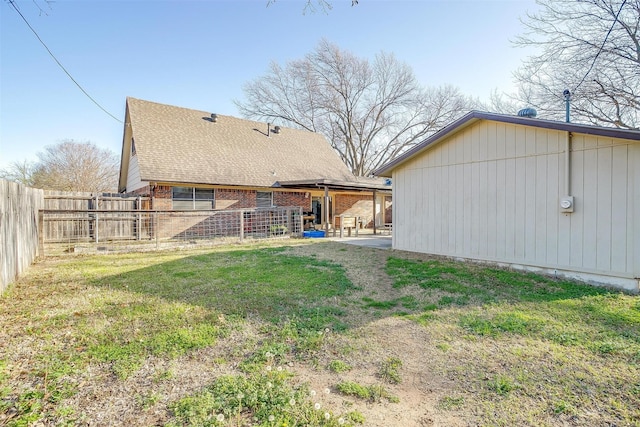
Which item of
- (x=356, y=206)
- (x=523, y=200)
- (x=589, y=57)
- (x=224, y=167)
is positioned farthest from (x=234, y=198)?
(x=589, y=57)

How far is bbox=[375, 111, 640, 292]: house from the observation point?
5.23 m

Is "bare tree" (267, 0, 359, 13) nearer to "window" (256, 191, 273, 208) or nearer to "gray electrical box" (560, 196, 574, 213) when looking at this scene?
"gray electrical box" (560, 196, 574, 213)

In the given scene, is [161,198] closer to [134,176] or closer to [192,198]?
[192,198]

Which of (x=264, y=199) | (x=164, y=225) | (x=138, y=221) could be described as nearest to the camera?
(x=138, y=221)

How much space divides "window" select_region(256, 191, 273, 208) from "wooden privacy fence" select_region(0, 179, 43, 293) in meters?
7.73

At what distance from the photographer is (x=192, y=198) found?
12.3m

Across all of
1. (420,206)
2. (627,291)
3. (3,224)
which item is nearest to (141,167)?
(3,224)

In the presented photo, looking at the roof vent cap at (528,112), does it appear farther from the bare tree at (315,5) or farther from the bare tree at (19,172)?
the bare tree at (19,172)

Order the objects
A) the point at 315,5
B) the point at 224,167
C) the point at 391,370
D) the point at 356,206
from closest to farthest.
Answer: the point at 391,370 < the point at 315,5 < the point at 224,167 < the point at 356,206

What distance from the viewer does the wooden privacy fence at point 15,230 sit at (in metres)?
4.68

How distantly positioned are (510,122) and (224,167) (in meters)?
10.6

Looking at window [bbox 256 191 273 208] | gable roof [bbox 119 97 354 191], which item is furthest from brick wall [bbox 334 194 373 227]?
window [bbox 256 191 273 208]

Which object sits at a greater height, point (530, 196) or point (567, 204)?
point (530, 196)

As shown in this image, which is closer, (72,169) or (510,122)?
(510,122)
